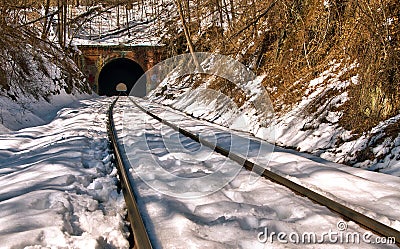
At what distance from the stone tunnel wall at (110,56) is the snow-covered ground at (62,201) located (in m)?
30.3

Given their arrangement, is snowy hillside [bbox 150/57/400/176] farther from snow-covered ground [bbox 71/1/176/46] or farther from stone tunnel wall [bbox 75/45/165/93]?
snow-covered ground [bbox 71/1/176/46]

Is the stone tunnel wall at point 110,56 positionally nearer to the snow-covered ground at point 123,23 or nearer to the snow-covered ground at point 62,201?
the snow-covered ground at point 123,23

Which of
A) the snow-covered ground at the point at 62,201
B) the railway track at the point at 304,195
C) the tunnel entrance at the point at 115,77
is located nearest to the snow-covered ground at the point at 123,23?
the tunnel entrance at the point at 115,77

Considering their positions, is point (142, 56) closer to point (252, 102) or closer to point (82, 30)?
point (82, 30)

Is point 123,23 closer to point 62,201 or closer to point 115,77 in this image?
point 115,77

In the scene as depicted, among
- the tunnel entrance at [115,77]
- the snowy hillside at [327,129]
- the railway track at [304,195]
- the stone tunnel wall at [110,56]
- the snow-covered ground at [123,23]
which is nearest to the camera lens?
the railway track at [304,195]

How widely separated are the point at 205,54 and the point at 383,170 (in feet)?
62.6

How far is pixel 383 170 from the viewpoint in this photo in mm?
4980

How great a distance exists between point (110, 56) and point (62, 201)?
3469cm

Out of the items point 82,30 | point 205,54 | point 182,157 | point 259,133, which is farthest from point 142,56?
point 182,157

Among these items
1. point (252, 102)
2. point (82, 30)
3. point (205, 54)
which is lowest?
point (252, 102)

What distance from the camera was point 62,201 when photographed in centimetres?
352

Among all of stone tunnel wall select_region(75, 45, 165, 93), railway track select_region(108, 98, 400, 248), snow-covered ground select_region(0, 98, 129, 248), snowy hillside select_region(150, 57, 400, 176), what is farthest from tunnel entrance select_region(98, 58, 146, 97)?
railway track select_region(108, 98, 400, 248)

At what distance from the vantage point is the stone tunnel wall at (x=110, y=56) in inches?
1409
